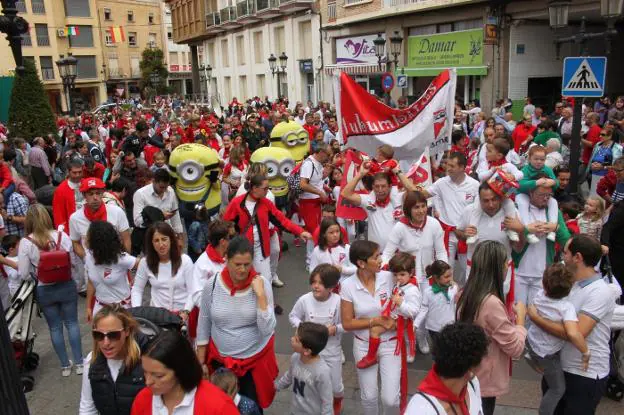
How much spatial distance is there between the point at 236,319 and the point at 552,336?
6.75 feet

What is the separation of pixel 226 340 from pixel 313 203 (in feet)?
13.8

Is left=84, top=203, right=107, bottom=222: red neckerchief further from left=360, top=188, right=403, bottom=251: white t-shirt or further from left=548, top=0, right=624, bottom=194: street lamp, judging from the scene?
left=548, top=0, right=624, bottom=194: street lamp

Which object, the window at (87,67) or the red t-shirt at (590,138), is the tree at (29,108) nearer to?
the red t-shirt at (590,138)

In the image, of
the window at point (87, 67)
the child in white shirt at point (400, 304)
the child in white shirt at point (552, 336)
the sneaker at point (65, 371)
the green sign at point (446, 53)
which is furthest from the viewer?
the window at point (87, 67)

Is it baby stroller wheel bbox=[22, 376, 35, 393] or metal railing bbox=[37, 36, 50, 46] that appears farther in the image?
metal railing bbox=[37, 36, 50, 46]

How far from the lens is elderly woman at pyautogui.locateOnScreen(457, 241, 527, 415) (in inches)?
127

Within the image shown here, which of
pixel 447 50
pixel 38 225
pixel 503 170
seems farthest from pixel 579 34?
pixel 447 50

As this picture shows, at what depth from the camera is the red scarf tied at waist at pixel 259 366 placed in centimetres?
369

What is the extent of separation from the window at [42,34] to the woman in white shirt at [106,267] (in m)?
51.2

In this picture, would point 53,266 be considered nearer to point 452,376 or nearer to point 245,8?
point 452,376

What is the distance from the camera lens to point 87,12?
2046 inches

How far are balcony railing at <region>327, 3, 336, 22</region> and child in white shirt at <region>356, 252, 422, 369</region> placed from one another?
82.2 ft

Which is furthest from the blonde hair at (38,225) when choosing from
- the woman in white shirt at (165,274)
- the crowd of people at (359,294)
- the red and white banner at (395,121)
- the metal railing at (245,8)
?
the metal railing at (245,8)

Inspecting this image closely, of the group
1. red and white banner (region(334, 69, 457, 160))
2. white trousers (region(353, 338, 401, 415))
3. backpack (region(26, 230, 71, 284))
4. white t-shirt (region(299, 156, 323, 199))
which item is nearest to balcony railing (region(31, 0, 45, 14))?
white t-shirt (region(299, 156, 323, 199))
